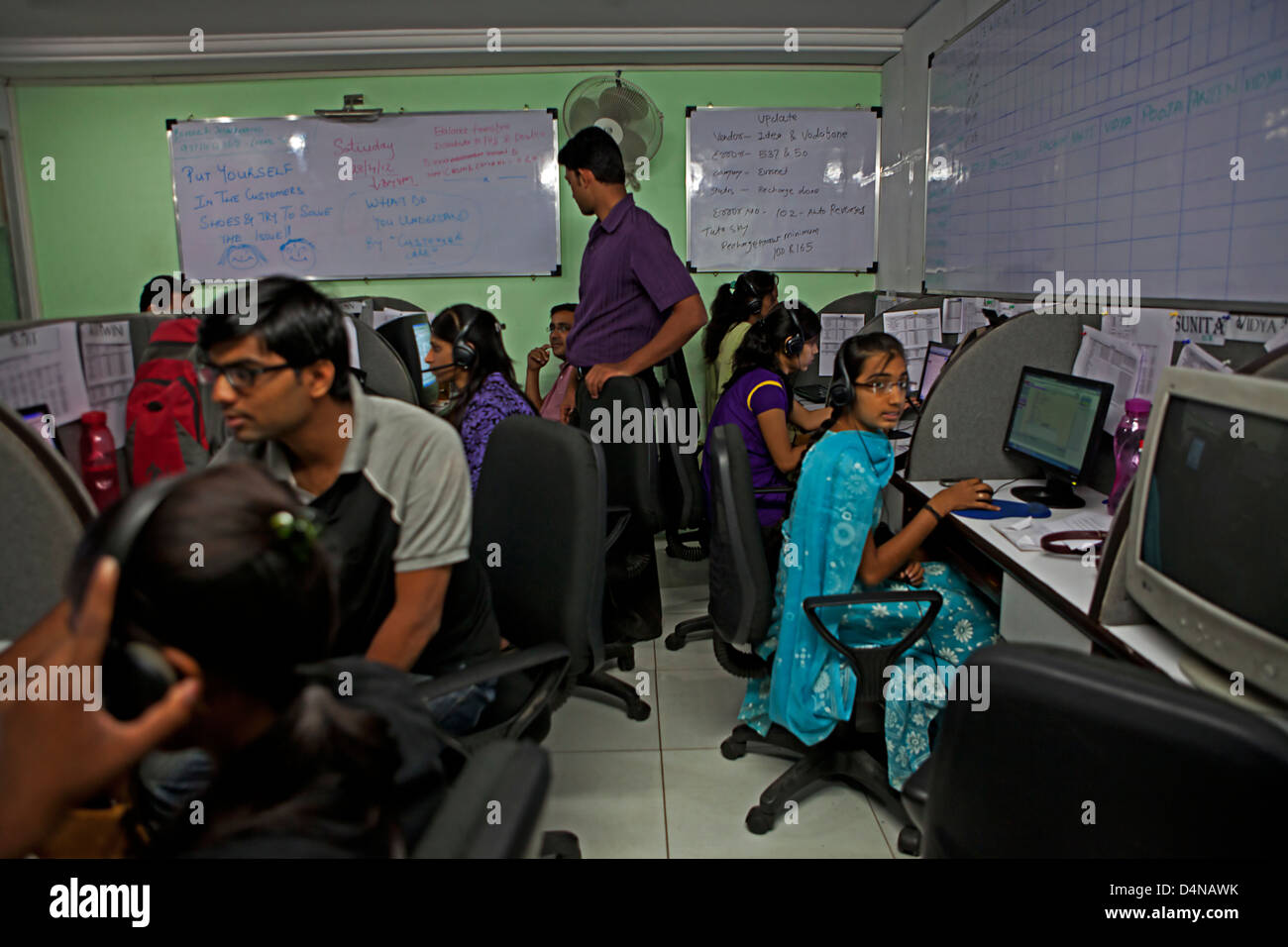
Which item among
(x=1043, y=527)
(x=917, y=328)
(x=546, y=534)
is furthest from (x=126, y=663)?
(x=917, y=328)

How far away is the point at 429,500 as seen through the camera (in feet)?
1.93

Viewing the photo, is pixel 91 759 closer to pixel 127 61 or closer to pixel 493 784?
pixel 493 784

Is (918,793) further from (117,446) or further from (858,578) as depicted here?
(858,578)

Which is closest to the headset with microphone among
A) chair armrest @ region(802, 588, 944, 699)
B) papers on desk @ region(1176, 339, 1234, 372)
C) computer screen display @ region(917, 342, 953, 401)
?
chair armrest @ region(802, 588, 944, 699)

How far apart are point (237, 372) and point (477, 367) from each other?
1080 millimetres

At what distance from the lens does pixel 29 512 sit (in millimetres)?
597

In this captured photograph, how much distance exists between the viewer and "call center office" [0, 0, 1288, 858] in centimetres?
42

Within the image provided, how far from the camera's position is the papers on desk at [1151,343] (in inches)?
70.1

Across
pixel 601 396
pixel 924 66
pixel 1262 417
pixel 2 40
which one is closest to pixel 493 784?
pixel 1262 417

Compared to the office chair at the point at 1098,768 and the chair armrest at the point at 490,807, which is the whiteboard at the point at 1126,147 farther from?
the chair armrest at the point at 490,807

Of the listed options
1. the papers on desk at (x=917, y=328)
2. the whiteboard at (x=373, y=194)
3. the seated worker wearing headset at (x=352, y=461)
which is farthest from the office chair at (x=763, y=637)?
the whiteboard at (x=373, y=194)

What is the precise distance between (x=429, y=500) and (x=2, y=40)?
4.23 meters

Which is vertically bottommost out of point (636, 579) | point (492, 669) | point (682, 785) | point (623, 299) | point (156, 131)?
point (682, 785)

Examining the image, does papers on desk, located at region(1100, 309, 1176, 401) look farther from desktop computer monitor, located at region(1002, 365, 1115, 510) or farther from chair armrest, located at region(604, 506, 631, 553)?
chair armrest, located at region(604, 506, 631, 553)
